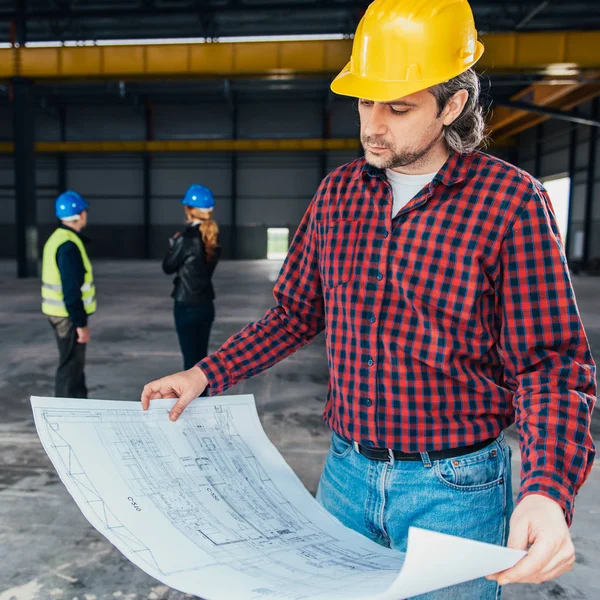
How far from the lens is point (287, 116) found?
20.9m

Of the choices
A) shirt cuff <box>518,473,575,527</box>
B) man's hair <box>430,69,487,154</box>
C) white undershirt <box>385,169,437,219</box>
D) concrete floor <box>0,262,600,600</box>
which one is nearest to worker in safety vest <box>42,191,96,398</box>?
concrete floor <box>0,262,600,600</box>

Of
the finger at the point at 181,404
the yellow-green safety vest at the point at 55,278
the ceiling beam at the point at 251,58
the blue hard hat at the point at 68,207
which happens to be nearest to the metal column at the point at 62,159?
the ceiling beam at the point at 251,58

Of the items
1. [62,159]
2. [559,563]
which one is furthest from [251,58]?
[62,159]

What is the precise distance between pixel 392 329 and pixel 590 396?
0.34m

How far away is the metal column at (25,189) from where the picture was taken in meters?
13.4

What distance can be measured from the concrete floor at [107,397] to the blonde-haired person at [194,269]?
2.47ft

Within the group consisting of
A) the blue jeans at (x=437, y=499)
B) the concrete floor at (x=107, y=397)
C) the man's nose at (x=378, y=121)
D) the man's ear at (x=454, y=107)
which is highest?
the man's ear at (x=454, y=107)

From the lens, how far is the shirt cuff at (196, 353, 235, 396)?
3.89 feet

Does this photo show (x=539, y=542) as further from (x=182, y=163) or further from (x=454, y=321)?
(x=182, y=163)

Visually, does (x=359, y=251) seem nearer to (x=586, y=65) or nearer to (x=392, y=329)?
(x=392, y=329)

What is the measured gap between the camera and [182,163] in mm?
21203

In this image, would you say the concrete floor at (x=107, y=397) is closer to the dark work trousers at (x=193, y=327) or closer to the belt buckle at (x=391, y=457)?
the dark work trousers at (x=193, y=327)

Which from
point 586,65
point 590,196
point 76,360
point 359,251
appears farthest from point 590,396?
point 590,196

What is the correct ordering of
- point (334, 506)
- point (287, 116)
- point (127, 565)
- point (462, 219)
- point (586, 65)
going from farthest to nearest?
point (287, 116) < point (586, 65) < point (127, 565) < point (334, 506) < point (462, 219)
